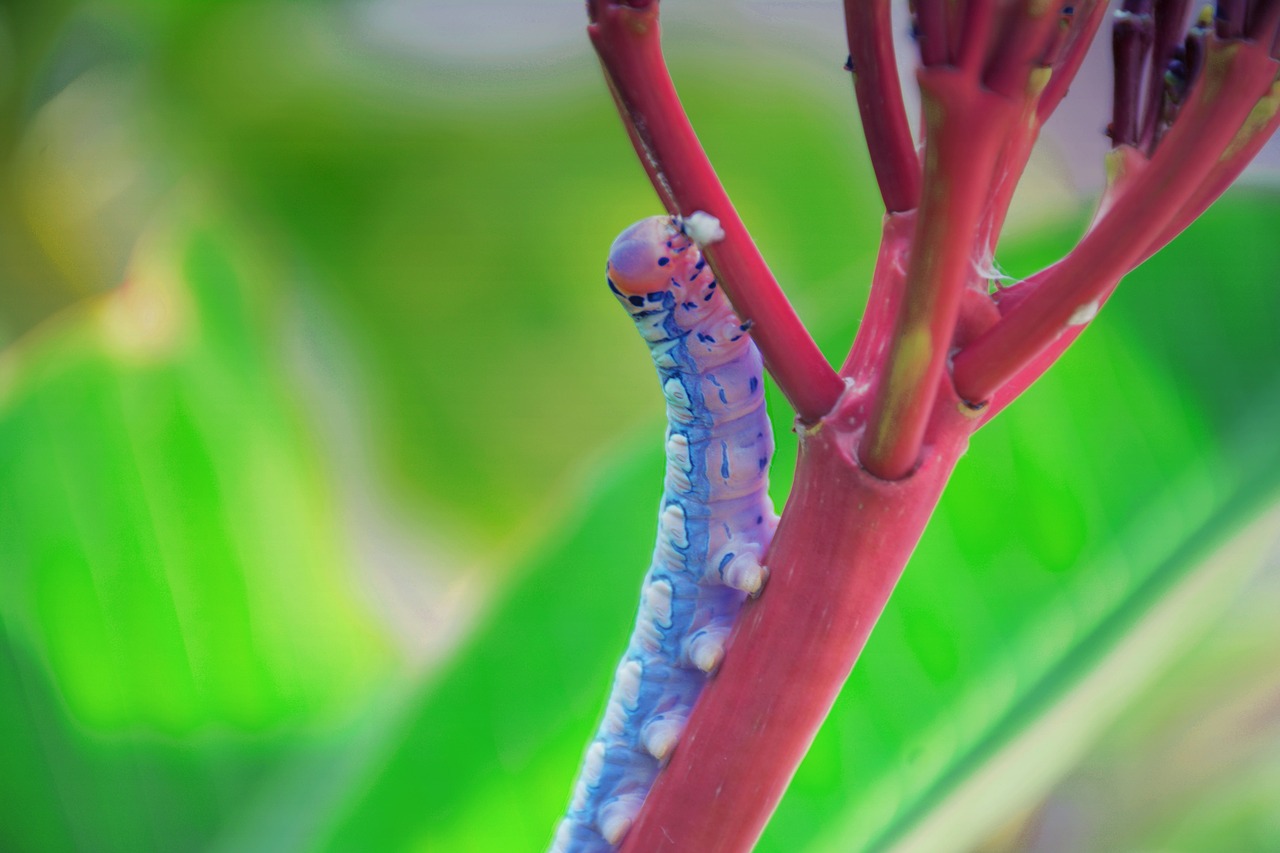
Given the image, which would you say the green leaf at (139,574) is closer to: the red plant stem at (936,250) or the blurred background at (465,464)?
the blurred background at (465,464)

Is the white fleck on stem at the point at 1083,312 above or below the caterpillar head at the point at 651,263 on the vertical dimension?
below

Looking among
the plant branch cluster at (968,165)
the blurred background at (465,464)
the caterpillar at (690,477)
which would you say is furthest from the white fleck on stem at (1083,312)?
the blurred background at (465,464)

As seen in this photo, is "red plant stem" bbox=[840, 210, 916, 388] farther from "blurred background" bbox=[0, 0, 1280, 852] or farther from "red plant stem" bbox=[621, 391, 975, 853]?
"blurred background" bbox=[0, 0, 1280, 852]

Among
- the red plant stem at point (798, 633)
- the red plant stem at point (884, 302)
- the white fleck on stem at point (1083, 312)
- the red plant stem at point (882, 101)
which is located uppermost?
the red plant stem at point (882, 101)

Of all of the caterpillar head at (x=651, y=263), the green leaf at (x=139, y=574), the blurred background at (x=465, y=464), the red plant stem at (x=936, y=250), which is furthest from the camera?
the green leaf at (x=139, y=574)

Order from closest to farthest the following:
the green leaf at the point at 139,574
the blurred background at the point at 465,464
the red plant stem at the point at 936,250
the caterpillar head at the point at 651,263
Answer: the red plant stem at the point at 936,250, the caterpillar head at the point at 651,263, the blurred background at the point at 465,464, the green leaf at the point at 139,574

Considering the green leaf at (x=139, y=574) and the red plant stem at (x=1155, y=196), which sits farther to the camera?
the green leaf at (x=139, y=574)
